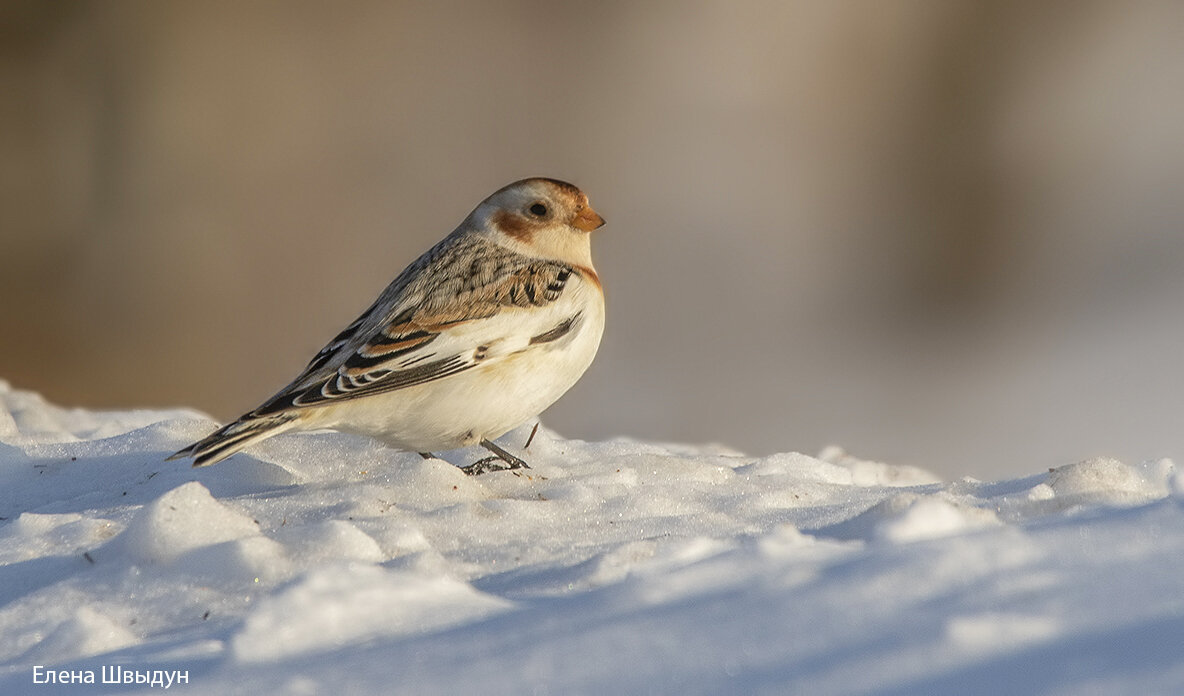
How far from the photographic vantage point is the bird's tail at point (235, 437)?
11.4 ft

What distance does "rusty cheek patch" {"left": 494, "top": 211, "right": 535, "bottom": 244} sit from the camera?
15.0 feet

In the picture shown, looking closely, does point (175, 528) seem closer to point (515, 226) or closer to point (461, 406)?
point (461, 406)

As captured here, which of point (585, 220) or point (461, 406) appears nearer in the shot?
point (461, 406)

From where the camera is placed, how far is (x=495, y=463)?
418 cm

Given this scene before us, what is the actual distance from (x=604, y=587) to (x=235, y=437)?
1.54 m

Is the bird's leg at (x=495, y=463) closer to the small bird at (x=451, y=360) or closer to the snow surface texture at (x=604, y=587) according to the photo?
the small bird at (x=451, y=360)

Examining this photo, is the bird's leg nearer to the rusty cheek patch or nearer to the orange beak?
the rusty cheek patch

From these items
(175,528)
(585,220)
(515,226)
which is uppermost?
(585,220)

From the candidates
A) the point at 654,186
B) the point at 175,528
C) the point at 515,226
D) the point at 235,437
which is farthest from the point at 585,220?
the point at 654,186

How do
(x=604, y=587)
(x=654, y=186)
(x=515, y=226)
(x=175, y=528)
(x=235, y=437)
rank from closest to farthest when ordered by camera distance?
(x=604, y=587) → (x=175, y=528) → (x=235, y=437) → (x=515, y=226) → (x=654, y=186)

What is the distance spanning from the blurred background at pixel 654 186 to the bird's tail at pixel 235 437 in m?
6.64

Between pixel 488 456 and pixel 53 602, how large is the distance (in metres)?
1.73

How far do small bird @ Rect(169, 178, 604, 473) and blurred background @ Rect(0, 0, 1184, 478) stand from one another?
5978 millimetres

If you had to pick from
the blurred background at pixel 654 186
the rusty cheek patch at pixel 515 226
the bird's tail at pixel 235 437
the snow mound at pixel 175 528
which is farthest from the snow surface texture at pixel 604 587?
the blurred background at pixel 654 186
